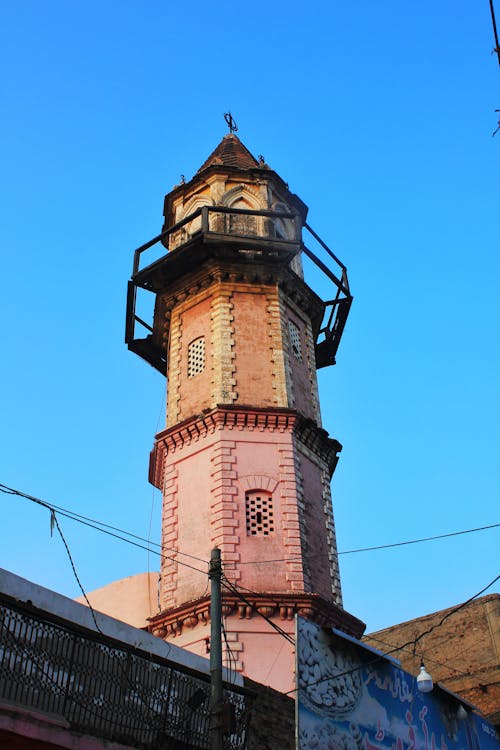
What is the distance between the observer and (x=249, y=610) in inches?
736

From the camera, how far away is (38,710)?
9.86 metres

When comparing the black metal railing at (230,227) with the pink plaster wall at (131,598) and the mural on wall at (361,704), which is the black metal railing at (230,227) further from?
the mural on wall at (361,704)

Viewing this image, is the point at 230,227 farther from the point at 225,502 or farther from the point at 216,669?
the point at 216,669

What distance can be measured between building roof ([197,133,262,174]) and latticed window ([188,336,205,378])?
279 inches

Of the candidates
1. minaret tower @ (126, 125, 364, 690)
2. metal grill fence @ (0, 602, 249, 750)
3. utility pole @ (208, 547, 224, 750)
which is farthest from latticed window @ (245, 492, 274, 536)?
utility pole @ (208, 547, 224, 750)

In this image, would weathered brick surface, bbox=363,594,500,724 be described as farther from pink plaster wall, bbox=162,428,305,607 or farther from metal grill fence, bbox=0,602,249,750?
metal grill fence, bbox=0,602,249,750

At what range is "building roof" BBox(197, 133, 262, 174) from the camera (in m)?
28.7

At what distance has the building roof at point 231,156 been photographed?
1131 inches

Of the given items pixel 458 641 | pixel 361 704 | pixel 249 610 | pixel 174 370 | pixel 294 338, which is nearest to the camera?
pixel 361 704

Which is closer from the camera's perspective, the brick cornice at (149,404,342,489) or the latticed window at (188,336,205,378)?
the brick cornice at (149,404,342,489)

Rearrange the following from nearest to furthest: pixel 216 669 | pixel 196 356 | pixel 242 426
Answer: pixel 216 669
pixel 242 426
pixel 196 356

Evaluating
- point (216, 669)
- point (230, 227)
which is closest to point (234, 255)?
point (230, 227)

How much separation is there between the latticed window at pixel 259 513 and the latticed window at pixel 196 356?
14.8ft

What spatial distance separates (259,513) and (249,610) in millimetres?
2659
